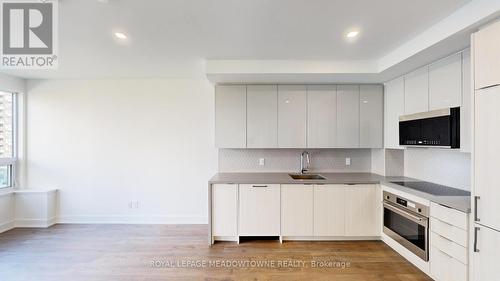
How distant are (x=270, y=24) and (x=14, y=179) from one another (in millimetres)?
4923

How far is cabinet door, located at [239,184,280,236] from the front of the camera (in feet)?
11.0

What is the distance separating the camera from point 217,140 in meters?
3.76

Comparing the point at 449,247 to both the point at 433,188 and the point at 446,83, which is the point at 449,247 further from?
the point at 446,83

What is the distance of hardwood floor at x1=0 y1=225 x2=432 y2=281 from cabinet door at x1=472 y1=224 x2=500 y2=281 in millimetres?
753

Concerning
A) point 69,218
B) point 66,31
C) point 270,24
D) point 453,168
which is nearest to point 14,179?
point 69,218

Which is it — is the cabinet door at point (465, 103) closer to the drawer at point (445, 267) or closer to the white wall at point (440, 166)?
the white wall at point (440, 166)

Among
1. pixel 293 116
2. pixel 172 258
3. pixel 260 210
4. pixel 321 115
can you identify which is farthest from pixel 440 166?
pixel 172 258

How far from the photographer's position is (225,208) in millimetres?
3359

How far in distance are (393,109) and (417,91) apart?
54cm

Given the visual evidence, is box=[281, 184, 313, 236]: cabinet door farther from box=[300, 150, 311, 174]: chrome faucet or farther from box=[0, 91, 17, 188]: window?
box=[0, 91, 17, 188]: window

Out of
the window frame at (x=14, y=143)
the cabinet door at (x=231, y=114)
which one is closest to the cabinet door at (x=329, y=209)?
the cabinet door at (x=231, y=114)

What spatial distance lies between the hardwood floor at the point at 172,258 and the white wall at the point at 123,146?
532mm

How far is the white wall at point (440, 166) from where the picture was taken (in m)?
2.75

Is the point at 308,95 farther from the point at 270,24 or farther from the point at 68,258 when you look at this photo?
the point at 68,258
